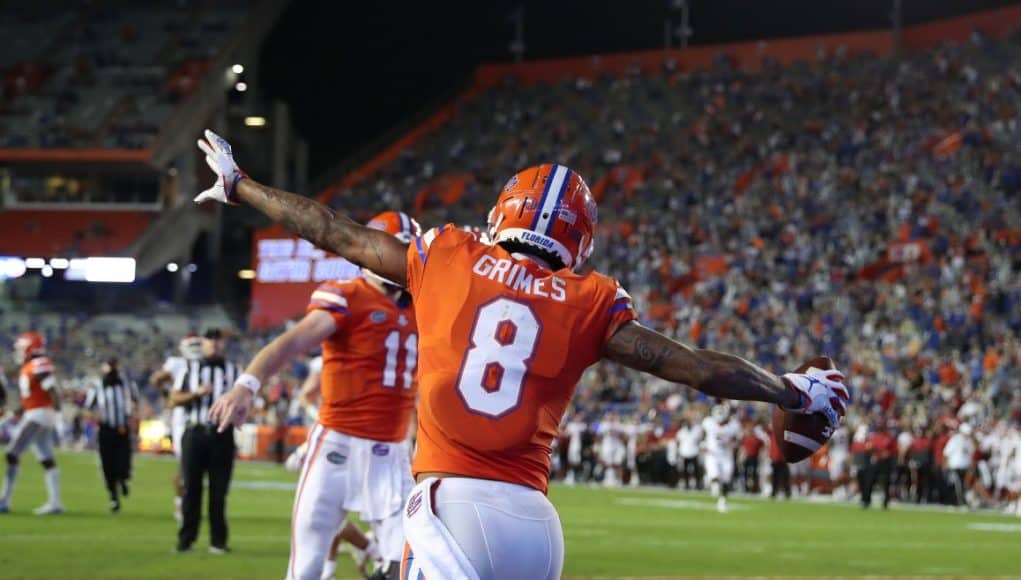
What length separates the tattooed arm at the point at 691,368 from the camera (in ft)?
13.9

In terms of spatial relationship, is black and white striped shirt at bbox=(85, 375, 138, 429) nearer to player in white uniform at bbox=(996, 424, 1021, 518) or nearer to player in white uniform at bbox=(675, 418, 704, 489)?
player in white uniform at bbox=(675, 418, 704, 489)

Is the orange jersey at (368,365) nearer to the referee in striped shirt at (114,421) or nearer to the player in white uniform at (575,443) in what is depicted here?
the referee in striped shirt at (114,421)

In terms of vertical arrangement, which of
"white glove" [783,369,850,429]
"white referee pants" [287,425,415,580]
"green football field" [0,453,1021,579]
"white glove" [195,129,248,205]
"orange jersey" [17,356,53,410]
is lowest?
"green football field" [0,453,1021,579]

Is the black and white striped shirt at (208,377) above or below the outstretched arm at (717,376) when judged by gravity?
above

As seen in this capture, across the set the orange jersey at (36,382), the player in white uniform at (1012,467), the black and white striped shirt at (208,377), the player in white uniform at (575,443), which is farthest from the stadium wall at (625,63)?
the black and white striped shirt at (208,377)

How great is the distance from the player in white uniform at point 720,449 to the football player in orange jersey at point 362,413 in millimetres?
15733

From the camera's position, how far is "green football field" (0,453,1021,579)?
12414 millimetres

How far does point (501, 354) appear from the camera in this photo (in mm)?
4176

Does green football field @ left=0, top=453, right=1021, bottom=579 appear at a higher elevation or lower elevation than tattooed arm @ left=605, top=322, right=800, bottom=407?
lower

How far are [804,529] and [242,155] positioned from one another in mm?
36775

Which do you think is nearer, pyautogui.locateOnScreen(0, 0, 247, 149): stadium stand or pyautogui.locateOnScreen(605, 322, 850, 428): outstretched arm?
pyautogui.locateOnScreen(605, 322, 850, 428): outstretched arm

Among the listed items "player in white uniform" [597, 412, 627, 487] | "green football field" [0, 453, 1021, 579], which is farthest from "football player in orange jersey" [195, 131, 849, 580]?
"player in white uniform" [597, 412, 627, 487]

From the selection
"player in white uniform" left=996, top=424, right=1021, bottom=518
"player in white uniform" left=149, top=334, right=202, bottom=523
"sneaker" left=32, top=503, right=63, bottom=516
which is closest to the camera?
"player in white uniform" left=149, top=334, right=202, bottom=523

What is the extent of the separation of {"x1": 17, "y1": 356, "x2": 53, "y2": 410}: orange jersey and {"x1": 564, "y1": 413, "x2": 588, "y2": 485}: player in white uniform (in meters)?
16.9
